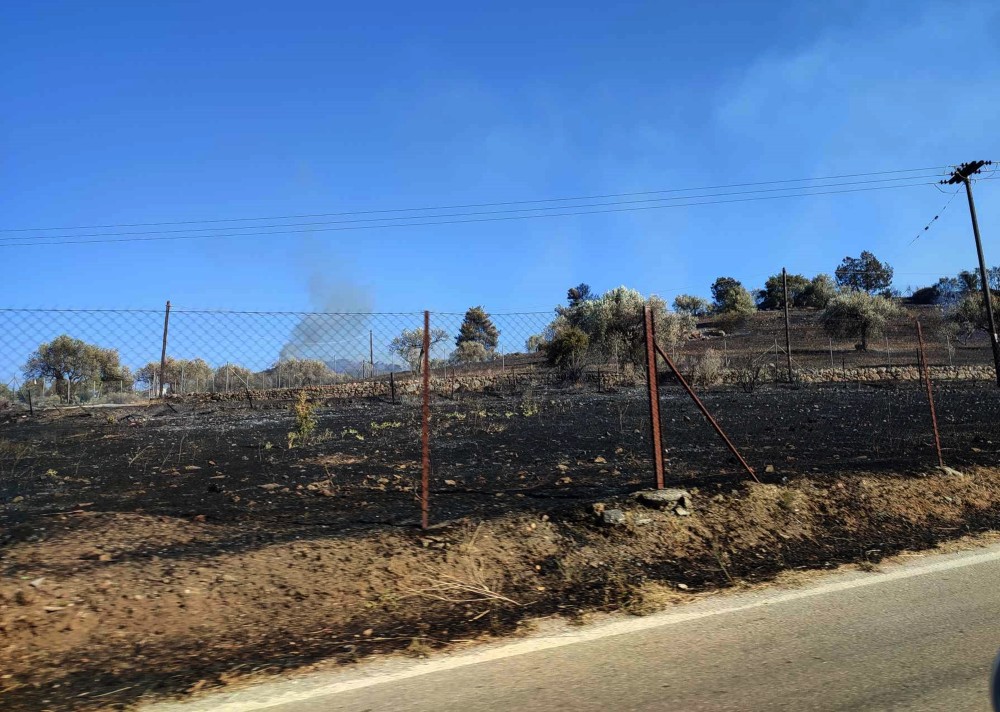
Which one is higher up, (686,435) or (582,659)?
(686,435)

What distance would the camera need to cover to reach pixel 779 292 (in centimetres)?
7400

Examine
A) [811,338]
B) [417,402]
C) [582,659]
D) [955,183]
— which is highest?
[955,183]

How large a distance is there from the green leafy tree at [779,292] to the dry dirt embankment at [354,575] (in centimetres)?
6948

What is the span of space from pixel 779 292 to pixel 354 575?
253 ft

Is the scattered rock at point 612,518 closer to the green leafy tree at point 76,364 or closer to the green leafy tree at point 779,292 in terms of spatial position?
the green leafy tree at point 76,364

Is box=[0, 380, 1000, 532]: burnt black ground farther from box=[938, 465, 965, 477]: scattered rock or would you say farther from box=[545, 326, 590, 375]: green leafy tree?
box=[545, 326, 590, 375]: green leafy tree

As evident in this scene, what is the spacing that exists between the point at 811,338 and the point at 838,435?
38925 millimetres

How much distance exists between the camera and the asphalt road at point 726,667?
3400 mm

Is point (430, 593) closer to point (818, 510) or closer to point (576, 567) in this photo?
point (576, 567)

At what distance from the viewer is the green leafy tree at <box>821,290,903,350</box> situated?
42875mm

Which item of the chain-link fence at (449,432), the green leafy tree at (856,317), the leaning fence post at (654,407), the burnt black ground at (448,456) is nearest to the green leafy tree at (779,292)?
the green leafy tree at (856,317)

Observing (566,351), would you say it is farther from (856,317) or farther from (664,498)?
(664,498)

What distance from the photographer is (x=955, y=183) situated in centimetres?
2623

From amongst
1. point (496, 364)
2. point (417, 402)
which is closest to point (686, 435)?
point (417, 402)
